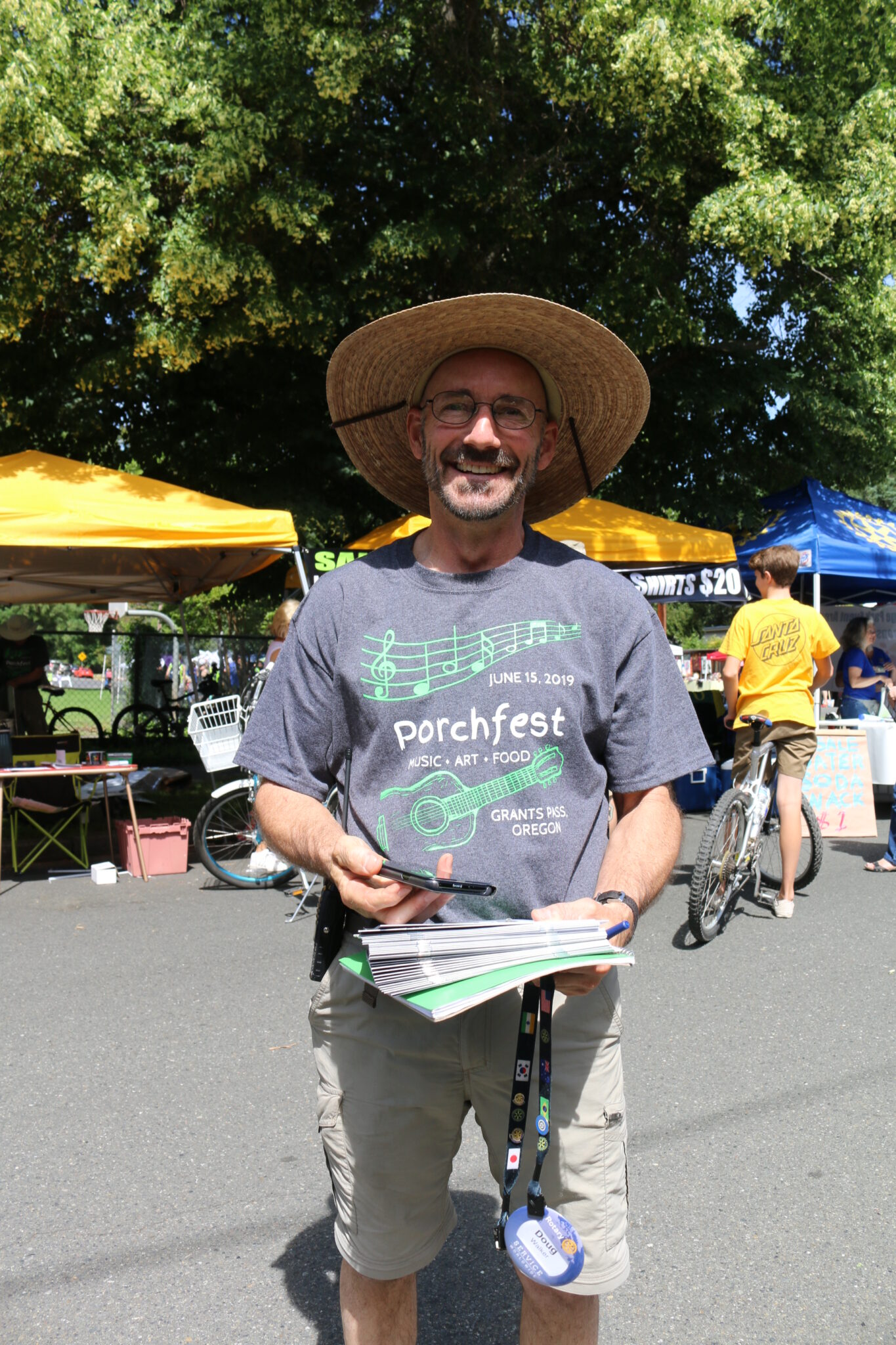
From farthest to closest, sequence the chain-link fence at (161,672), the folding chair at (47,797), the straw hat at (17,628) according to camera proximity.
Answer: the chain-link fence at (161,672) → the straw hat at (17,628) → the folding chair at (47,797)

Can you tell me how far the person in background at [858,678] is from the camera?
10844 millimetres

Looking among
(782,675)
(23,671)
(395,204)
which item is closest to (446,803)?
(782,675)

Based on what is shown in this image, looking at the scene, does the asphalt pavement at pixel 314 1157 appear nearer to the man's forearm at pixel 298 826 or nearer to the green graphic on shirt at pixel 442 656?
the man's forearm at pixel 298 826

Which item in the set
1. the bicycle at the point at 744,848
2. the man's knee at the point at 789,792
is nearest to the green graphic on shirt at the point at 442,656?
the bicycle at the point at 744,848

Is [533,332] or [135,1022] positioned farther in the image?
[135,1022]

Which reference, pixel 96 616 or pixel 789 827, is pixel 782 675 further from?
pixel 96 616

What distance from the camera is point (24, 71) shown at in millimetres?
7352

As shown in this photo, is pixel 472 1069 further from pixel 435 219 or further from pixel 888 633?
pixel 888 633

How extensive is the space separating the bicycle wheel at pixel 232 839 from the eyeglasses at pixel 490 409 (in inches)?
224

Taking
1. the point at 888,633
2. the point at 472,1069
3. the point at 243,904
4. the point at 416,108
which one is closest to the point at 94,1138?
the point at 472,1069

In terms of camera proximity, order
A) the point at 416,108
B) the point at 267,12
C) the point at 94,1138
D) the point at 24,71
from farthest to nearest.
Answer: the point at 416,108, the point at 267,12, the point at 24,71, the point at 94,1138

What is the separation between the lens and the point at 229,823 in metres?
7.57

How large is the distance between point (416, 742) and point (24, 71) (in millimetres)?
7561

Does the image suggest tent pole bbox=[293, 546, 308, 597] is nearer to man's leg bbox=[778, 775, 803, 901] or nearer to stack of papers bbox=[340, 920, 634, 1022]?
man's leg bbox=[778, 775, 803, 901]
